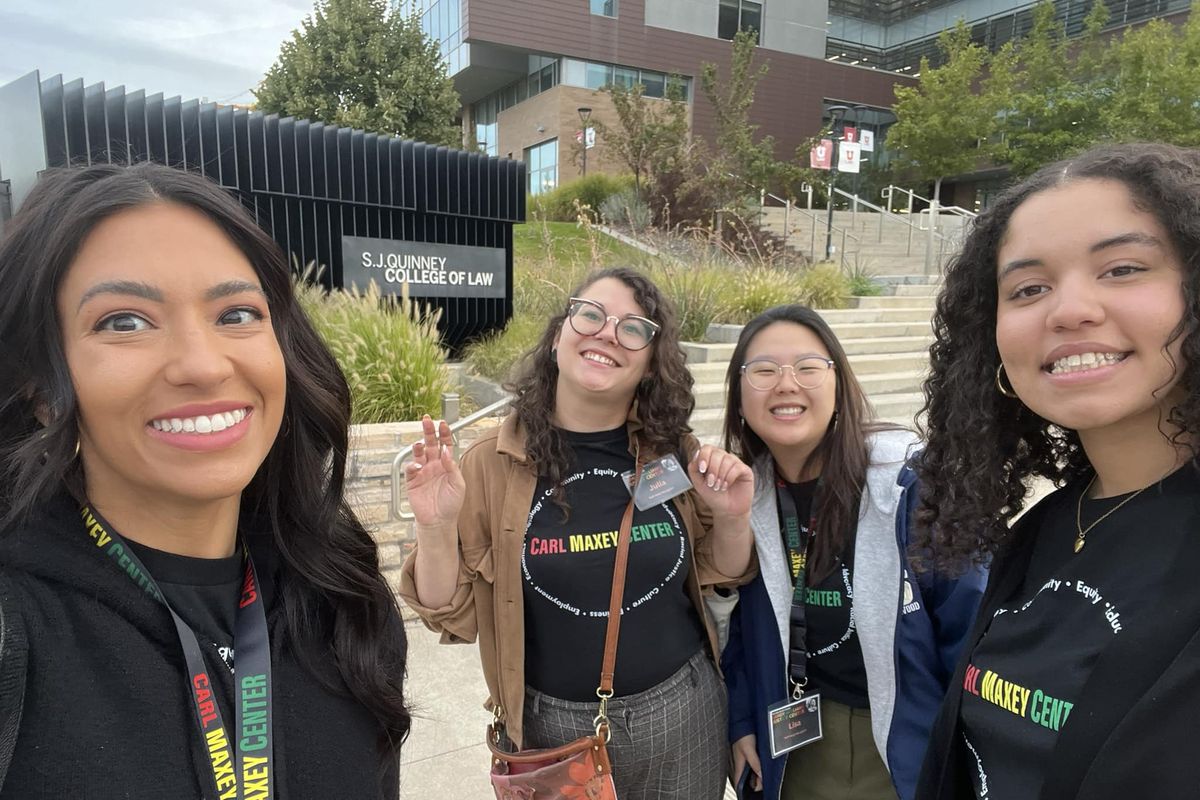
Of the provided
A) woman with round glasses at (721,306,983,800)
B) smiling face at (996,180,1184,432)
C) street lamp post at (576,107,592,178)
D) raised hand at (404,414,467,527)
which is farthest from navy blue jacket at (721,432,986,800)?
street lamp post at (576,107,592,178)

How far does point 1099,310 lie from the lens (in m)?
1.15

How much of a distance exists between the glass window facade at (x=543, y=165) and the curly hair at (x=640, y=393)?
2733 cm

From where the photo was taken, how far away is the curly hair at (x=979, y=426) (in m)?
1.42

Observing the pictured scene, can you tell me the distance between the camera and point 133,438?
1.08m

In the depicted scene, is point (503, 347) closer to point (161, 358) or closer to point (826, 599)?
point (826, 599)

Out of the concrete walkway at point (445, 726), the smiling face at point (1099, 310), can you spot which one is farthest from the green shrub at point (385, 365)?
the smiling face at point (1099, 310)

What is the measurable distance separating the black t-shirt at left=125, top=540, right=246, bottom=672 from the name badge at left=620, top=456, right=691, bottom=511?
47.4 inches

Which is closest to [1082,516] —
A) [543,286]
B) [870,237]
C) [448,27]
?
[543,286]

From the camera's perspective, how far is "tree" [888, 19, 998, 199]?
78.8 ft

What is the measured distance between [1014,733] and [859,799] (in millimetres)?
1046

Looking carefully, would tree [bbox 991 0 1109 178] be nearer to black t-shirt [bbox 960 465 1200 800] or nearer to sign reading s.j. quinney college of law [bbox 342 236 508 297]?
sign reading s.j. quinney college of law [bbox 342 236 508 297]

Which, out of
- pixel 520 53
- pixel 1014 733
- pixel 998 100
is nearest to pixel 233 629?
pixel 1014 733

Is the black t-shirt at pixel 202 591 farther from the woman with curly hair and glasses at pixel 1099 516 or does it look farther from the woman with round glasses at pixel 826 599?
the woman with round glasses at pixel 826 599

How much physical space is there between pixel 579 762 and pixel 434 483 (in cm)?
93
